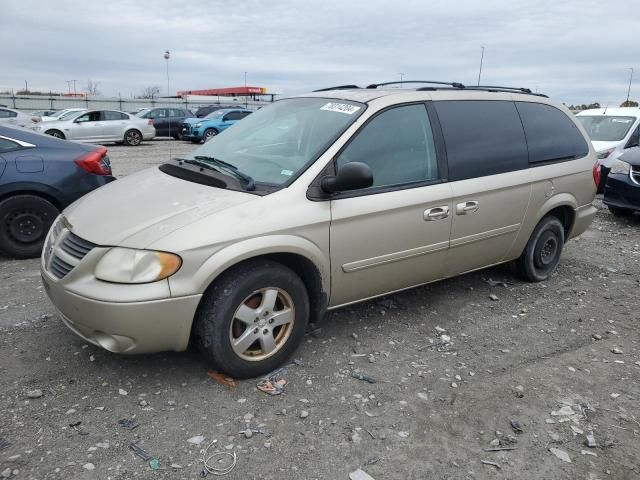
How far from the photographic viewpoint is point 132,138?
2097 centimetres

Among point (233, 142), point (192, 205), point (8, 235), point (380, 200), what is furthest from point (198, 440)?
point (8, 235)

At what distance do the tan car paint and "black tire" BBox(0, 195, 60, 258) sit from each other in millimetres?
2109

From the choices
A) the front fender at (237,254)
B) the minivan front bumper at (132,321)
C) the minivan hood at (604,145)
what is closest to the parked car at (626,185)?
the minivan hood at (604,145)

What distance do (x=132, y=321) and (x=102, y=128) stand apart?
19.1 metres

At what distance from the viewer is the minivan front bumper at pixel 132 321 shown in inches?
111

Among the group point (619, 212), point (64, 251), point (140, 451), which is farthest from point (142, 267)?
point (619, 212)

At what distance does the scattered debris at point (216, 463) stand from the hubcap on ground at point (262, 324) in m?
0.65

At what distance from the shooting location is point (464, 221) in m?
4.08

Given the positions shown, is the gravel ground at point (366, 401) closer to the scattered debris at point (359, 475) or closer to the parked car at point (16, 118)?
the scattered debris at point (359, 475)

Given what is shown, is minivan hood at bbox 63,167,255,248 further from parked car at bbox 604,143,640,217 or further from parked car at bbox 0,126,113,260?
parked car at bbox 604,143,640,217

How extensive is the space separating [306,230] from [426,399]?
1236 mm

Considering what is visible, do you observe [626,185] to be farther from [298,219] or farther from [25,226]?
[25,226]

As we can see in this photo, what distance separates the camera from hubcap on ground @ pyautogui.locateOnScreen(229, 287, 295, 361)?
3.16 m

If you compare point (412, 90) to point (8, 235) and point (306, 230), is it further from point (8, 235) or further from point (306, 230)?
point (8, 235)
